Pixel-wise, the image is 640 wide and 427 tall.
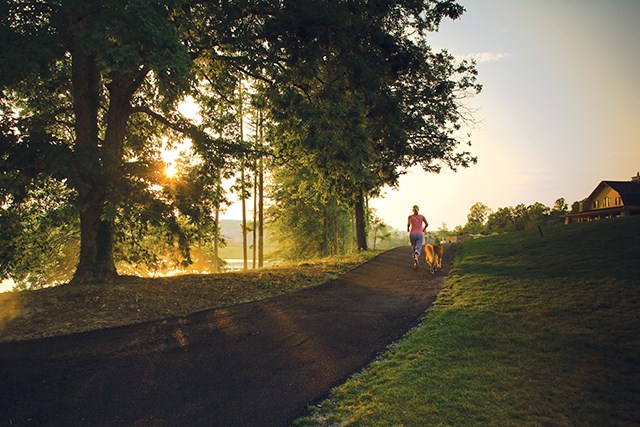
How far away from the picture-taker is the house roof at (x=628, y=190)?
3797cm

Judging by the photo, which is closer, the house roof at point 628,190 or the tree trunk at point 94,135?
the tree trunk at point 94,135

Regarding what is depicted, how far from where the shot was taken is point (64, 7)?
27.1ft

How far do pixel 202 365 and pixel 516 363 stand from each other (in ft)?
17.2

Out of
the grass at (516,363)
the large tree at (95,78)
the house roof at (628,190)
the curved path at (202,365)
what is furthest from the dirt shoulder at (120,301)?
the house roof at (628,190)

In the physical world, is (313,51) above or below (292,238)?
above

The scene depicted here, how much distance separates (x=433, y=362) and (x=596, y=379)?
2.19 m

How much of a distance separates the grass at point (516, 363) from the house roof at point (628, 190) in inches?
1474

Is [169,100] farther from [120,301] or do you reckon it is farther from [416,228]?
[416,228]

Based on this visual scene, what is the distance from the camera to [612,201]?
39844 millimetres

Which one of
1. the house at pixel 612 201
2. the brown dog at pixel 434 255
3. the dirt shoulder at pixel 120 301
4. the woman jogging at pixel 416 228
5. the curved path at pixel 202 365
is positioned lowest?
the curved path at pixel 202 365

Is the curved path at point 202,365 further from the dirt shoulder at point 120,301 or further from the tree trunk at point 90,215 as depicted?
the tree trunk at point 90,215

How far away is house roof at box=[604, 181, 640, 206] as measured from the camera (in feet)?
125

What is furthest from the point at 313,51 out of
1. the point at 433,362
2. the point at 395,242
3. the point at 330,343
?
the point at 395,242

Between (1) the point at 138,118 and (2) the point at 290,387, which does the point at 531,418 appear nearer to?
(2) the point at 290,387
